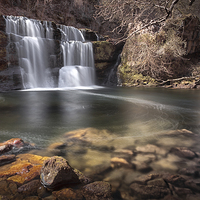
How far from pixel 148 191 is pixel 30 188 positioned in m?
1.26

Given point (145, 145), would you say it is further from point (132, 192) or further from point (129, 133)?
point (132, 192)

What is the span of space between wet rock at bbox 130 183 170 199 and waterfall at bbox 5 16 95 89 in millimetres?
14808

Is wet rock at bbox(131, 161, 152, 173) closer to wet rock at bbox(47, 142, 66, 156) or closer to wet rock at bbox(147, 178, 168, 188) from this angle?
wet rock at bbox(147, 178, 168, 188)

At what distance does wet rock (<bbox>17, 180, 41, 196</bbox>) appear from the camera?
1665 millimetres

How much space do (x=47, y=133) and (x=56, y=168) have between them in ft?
6.46

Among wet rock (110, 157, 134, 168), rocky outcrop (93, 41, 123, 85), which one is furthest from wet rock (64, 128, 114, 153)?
rocky outcrop (93, 41, 123, 85)

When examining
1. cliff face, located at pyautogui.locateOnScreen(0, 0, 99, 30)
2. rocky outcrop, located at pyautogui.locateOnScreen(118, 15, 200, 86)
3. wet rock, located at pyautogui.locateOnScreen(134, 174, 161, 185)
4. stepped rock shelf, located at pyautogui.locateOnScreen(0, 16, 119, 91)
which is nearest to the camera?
wet rock, located at pyautogui.locateOnScreen(134, 174, 161, 185)

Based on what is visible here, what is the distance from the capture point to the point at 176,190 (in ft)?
5.62

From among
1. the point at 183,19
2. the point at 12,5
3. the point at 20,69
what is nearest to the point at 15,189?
the point at 20,69

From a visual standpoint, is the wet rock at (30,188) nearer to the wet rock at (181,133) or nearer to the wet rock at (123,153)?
the wet rock at (123,153)

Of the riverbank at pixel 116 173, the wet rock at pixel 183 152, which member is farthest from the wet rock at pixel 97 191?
the wet rock at pixel 183 152

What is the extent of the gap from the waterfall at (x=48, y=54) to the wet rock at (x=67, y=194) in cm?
1449

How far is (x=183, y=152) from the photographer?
2.55m

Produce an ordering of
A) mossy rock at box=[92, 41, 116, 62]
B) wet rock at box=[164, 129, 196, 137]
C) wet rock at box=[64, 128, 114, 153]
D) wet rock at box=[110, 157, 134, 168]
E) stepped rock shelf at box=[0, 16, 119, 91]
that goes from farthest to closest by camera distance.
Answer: mossy rock at box=[92, 41, 116, 62] → stepped rock shelf at box=[0, 16, 119, 91] → wet rock at box=[164, 129, 196, 137] → wet rock at box=[64, 128, 114, 153] → wet rock at box=[110, 157, 134, 168]
